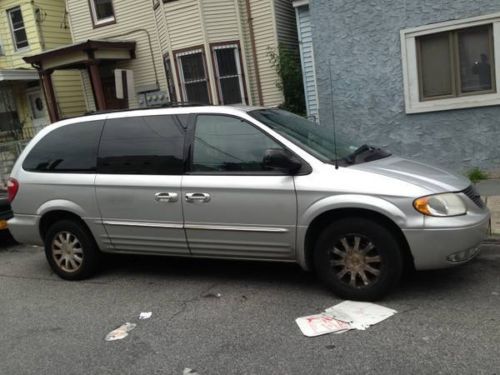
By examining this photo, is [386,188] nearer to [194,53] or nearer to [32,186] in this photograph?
[32,186]

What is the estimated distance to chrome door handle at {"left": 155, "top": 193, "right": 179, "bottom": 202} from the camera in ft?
15.8

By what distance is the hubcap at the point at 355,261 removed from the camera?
420cm

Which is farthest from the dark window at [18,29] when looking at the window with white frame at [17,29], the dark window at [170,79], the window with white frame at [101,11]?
the dark window at [170,79]

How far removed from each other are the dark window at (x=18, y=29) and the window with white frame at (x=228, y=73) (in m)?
8.09

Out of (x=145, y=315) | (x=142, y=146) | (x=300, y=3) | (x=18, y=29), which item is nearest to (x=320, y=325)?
(x=145, y=315)

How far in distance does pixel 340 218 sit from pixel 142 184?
1.95 meters

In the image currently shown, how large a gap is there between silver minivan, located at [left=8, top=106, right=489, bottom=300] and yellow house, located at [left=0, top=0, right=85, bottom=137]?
11.8 metres

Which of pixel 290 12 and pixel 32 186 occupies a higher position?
pixel 290 12

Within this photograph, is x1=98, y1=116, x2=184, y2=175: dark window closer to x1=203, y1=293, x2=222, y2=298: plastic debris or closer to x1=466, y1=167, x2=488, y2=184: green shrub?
x1=203, y1=293, x2=222, y2=298: plastic debris

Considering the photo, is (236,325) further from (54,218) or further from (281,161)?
(54,218)

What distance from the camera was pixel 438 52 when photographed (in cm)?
854

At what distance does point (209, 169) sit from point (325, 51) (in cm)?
534

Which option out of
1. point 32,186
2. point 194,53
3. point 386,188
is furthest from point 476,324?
point 194,53

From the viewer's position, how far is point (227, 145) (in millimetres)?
4734
